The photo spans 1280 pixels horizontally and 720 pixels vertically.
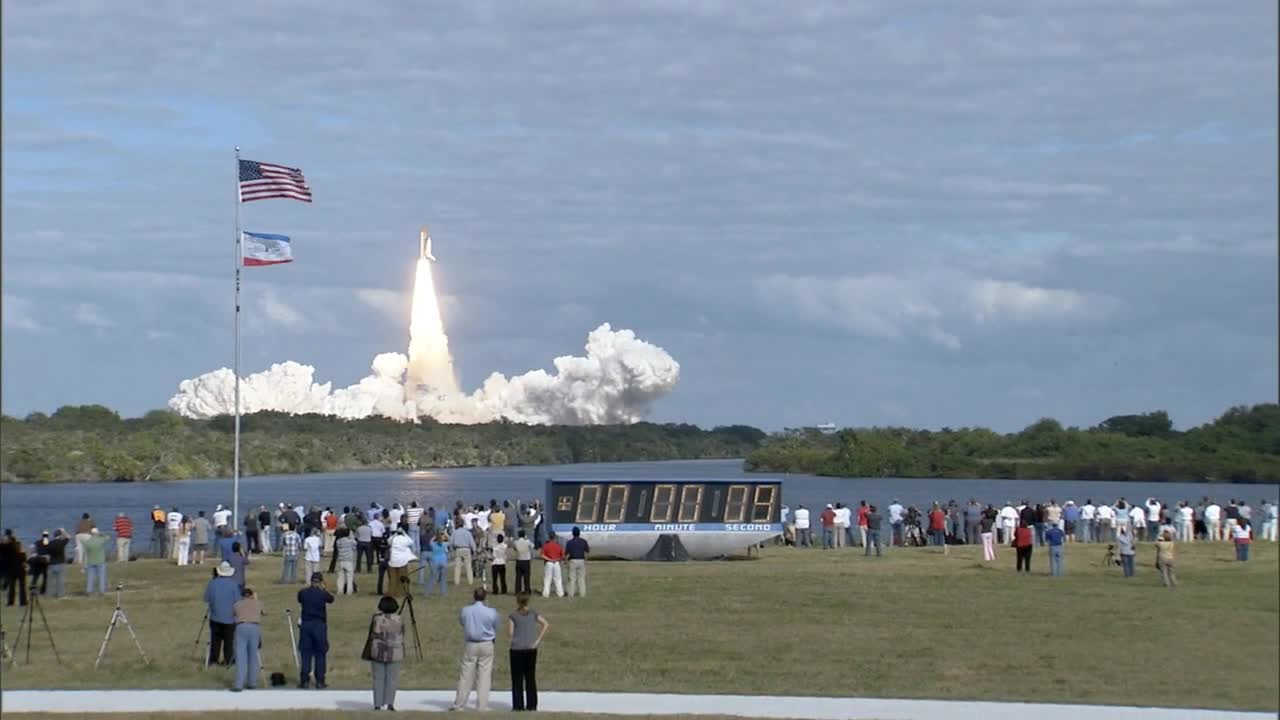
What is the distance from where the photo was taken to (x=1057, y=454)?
14512 centimetres

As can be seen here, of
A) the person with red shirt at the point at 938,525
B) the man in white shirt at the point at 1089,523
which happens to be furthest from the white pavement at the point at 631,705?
the man in white shirt at the point at 1089,523

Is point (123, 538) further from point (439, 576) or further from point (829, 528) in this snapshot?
point (829, 528)

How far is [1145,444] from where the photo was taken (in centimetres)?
13250

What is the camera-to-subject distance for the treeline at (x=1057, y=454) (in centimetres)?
11338

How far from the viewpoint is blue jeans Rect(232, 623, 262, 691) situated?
21031 millimetres

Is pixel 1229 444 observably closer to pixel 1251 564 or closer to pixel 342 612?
pixel 1251 564

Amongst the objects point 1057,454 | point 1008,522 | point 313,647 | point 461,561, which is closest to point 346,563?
point 461,561

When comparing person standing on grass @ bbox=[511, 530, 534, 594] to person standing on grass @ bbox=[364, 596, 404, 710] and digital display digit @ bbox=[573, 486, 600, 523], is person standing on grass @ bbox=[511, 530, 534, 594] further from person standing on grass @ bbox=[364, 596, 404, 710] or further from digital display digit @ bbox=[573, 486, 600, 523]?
person standing on grass @ bbox=[364, 596, 404, 710]

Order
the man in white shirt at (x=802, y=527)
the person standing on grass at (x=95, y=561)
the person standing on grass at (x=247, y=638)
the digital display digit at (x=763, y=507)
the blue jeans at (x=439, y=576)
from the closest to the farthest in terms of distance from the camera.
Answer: the person standing on grass at (x=247, y=638) < the blue jeans at (x=439, y=576) < the person standing on grass at (x=95, y=561) < the digital display digit at (x=763, y=507) < the man in white shirt at (x=802, y=527)

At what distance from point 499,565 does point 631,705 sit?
38.5 feet

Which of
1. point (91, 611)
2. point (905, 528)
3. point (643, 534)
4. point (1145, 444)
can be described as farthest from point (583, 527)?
point (1145, 444)

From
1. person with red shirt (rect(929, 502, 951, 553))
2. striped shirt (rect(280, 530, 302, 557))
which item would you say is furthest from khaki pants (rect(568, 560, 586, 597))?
person with red shirt (rect(929, 502, 951, 553))

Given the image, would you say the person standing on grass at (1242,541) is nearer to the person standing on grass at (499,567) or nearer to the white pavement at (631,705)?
the person standing on grass at (499,567)

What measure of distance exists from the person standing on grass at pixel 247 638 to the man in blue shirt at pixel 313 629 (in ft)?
1.75
